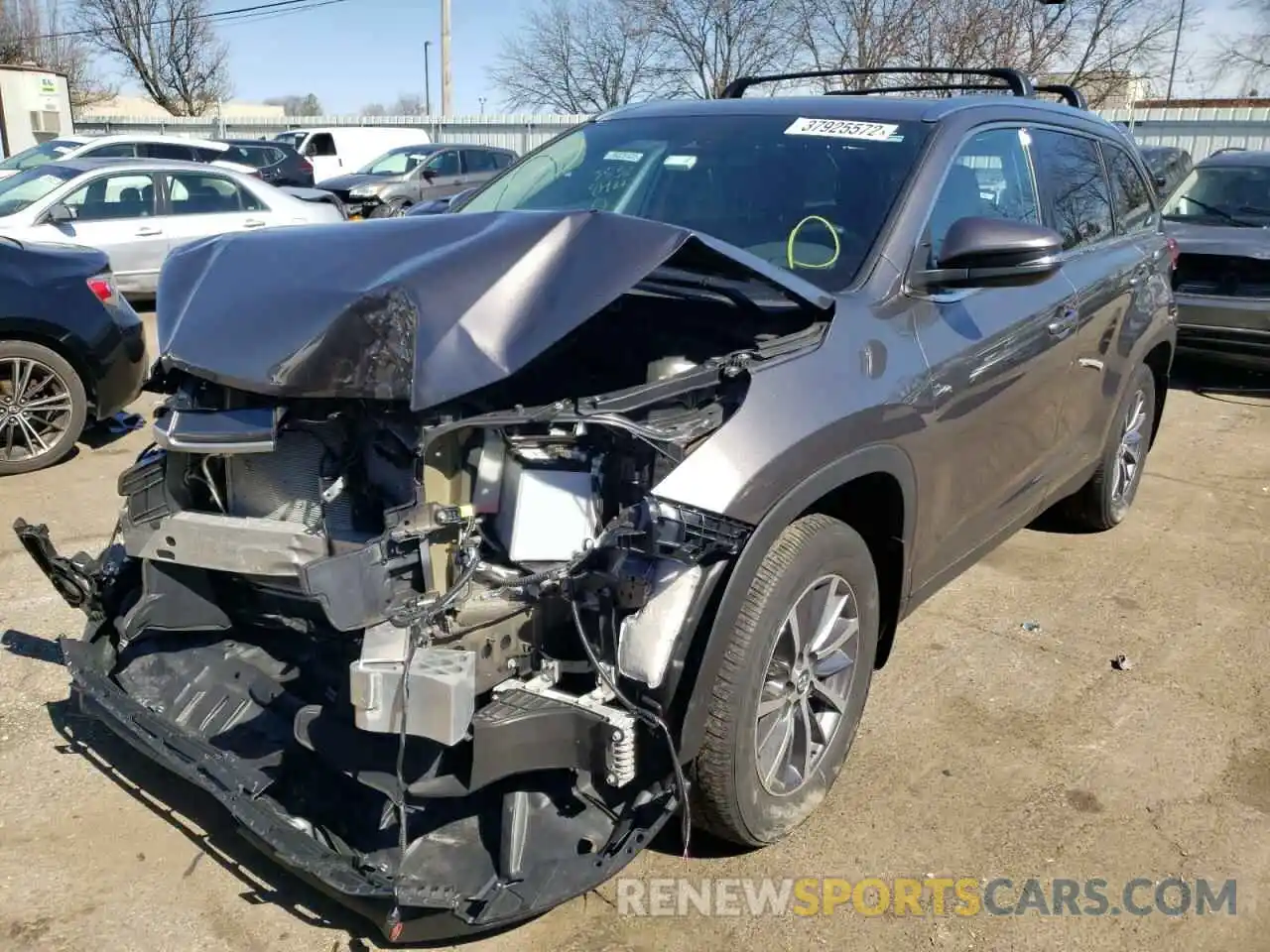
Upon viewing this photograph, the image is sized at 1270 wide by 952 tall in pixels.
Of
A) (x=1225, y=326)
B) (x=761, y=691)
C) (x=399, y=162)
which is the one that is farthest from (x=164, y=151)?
(x=761, y=691)

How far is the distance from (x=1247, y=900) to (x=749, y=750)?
4.67 ft

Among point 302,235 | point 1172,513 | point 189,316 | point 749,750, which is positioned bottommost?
point 1172,513

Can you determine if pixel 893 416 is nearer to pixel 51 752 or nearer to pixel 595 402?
pixel 595 402

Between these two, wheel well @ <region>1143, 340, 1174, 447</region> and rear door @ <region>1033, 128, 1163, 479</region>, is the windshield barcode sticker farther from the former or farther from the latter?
wheel well @ <region>1143, 340, 1174, 447</region>

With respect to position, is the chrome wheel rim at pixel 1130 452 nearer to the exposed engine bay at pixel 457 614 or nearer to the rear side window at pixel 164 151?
the exposed engine bay at pixel 457 614

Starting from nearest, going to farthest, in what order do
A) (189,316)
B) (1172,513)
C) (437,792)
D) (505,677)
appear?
(437,792) < (505,677) < (189,316) < (1172,513)

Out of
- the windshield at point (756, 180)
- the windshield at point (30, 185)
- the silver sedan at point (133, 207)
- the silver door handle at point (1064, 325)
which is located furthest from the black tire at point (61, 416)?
the silver door handle at point (1064, 325)

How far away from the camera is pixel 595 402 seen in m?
2.42

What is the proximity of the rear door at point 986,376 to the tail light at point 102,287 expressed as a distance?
16.0ft

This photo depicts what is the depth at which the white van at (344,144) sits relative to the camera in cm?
2219

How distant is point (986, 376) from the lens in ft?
11.2

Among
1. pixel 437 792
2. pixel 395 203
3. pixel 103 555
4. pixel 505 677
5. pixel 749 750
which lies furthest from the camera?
pixel 395 203

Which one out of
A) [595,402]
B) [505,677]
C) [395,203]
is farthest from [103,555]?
[395,203]

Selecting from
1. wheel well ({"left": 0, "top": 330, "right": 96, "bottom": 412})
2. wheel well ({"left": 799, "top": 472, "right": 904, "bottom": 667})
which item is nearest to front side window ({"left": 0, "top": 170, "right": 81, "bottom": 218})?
wheel well ({"left": 0, "top": 330, "right": 96, "bottom": 412})
